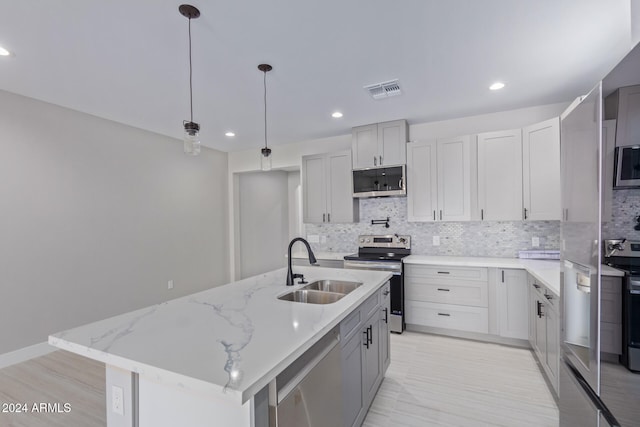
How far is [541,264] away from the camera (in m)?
3.04

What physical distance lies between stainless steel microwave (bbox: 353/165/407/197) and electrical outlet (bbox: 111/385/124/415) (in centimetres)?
332

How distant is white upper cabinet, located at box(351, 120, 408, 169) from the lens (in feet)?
12.6

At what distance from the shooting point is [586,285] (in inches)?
46.7

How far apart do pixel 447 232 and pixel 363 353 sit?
2.51 m

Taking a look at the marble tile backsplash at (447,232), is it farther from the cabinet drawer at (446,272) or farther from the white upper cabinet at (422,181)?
the cabinet drawer at (446,272)

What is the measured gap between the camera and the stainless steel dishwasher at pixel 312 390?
1.06 meters

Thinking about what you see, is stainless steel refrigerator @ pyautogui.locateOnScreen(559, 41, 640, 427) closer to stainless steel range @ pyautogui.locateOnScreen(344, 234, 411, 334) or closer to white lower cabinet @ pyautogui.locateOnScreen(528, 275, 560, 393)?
white lower cabinet @ pyautogui.locateOnScreen(528, 275, 560, 393)

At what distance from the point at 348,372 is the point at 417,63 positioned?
7.78 feet

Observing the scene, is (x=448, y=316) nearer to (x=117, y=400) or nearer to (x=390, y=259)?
(x=390, y=259)

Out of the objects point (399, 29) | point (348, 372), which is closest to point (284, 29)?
point (399, 29)

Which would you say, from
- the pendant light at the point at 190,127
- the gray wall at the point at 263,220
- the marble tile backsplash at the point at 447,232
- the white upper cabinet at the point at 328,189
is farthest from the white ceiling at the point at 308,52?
the gray wall at the point at 263,220

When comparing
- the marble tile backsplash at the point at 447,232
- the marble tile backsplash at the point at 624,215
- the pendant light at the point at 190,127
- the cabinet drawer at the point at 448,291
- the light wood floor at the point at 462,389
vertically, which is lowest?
the light wood floor at the point at 462,389

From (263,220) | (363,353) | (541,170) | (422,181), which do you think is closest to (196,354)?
(363,353)

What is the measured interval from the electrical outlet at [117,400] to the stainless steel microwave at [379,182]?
3323mm
